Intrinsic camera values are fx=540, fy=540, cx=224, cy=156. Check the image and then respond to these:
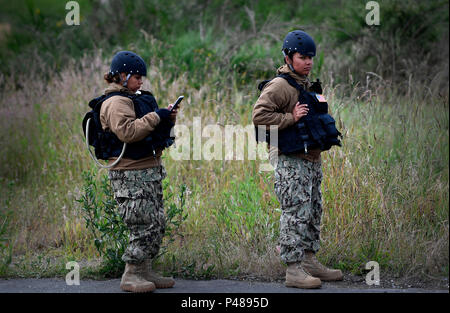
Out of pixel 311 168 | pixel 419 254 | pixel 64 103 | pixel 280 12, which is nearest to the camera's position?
pixel 311 168

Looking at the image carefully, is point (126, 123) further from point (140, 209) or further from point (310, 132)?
point (310, 132)

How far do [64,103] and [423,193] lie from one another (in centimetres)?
544

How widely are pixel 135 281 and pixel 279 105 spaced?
1.83 meters

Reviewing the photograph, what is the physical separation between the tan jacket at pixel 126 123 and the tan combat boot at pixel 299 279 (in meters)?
1.41

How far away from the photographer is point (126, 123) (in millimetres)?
4090

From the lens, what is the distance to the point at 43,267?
5141 millimetres

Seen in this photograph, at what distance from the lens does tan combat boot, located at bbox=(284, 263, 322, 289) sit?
4.30m

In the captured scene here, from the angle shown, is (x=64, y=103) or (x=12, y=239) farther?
(x=64, y=103)

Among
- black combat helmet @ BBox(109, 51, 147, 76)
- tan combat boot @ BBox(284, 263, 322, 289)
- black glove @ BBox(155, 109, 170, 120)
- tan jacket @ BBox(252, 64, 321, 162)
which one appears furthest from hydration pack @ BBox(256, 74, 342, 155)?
black combat helmet @ BBox(109, 51, 147, 76)

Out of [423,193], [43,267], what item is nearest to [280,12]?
[423,193]

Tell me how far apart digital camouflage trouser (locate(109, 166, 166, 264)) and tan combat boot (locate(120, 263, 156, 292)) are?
0.23 feet

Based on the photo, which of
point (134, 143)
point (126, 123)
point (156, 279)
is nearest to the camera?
point (126, 123)

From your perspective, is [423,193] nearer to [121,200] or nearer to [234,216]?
[234,216]

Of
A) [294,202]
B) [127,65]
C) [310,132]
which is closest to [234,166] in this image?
[294,202]
